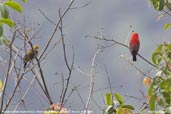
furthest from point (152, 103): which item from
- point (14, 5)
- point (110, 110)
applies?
point (14, 5)

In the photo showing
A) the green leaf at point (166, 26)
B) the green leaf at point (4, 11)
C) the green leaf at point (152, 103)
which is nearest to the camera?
the green leaf at point (4, 11)

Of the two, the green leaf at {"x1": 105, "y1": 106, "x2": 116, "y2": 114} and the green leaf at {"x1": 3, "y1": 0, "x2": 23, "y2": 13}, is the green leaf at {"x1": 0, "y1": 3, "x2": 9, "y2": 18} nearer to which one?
the green leaf at {"x1": 3, "y1": 0, "x2": 23, "y2": 13}

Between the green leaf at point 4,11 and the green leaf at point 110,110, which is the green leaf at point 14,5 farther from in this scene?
the green leaf at point 110,110

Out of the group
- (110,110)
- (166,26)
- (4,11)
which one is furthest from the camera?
(166,26)

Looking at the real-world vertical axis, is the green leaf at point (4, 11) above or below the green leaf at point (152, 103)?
above

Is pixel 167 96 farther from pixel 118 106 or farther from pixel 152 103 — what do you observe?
pixel 118 106

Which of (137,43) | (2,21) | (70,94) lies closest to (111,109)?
(70,94)

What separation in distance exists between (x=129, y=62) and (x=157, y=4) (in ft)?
1.65

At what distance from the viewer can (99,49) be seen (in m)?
3.75

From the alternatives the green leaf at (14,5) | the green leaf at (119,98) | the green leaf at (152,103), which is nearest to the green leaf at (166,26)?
the green leaf at (119,98)

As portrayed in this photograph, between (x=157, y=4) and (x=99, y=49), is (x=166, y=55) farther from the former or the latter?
(x=99, y=49)

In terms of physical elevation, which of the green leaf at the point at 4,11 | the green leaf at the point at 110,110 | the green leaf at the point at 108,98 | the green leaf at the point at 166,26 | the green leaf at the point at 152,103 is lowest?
the green leaf at the point at 110,110

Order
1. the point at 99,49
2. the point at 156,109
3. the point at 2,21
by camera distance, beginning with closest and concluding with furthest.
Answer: the point at 2,21 < the point at 156,109 < the point at 99,49

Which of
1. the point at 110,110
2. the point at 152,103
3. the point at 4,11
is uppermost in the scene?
the point at 4,11
